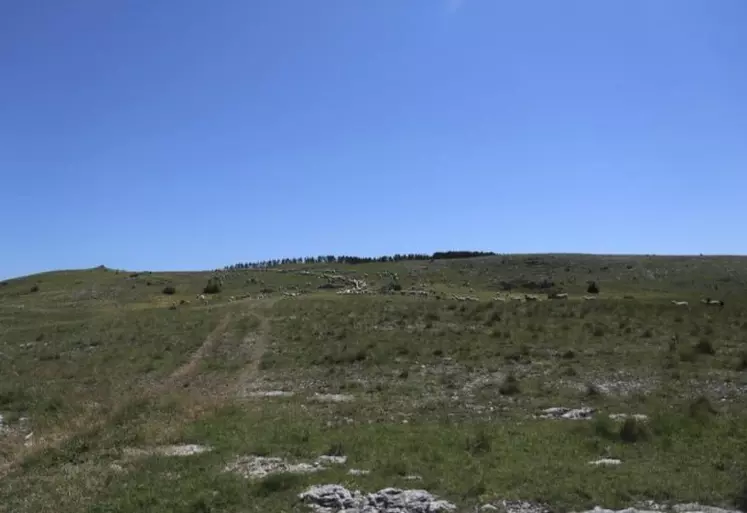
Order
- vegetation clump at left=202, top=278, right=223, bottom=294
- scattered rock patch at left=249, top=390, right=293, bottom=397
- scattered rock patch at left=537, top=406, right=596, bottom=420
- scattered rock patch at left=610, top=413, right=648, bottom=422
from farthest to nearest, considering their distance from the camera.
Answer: vegetation clump at left=202, top=278, right=223, bottom=294 < scattered rock patch at left=249, top=390, right=293, bottom=397 < scattered rock patch at left=537, top=406, right=596, bottom=420 < scattered rock patch at left=610, top=413, right=648, bottom=422

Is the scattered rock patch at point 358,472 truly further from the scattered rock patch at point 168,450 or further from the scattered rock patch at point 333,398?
the scattered rock patch at point 333,398

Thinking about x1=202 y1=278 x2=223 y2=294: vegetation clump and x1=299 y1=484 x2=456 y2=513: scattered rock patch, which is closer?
x1=299 y1=484 x2=456 y2=513: scattered rock patch

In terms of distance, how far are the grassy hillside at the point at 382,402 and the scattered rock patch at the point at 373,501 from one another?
0.41m

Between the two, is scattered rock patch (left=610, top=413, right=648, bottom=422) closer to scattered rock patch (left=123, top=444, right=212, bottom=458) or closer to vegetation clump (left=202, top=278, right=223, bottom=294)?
scattered rock patch (left=123, top=444, right=212, bottom=458)

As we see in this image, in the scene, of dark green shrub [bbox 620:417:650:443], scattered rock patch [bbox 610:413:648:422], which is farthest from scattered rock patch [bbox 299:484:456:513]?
scattered rock patch [bbox 610:413:648:422]

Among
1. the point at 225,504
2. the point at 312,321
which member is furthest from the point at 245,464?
the point at 312,321

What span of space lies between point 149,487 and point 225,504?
222 cm

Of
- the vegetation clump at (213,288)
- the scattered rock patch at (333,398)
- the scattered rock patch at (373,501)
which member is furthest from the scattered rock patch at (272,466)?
the vegetation clump at (213,288)

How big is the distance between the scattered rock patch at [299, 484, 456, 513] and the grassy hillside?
41cm

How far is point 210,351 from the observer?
36.8 meters

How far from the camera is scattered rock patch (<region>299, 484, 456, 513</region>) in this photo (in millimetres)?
11578

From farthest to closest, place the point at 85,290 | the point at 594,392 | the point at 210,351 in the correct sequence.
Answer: the point at 85,290 → the point at 210,351 → the point at 594,392

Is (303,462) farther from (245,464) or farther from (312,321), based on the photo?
(312,321)

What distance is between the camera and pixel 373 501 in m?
12.0
